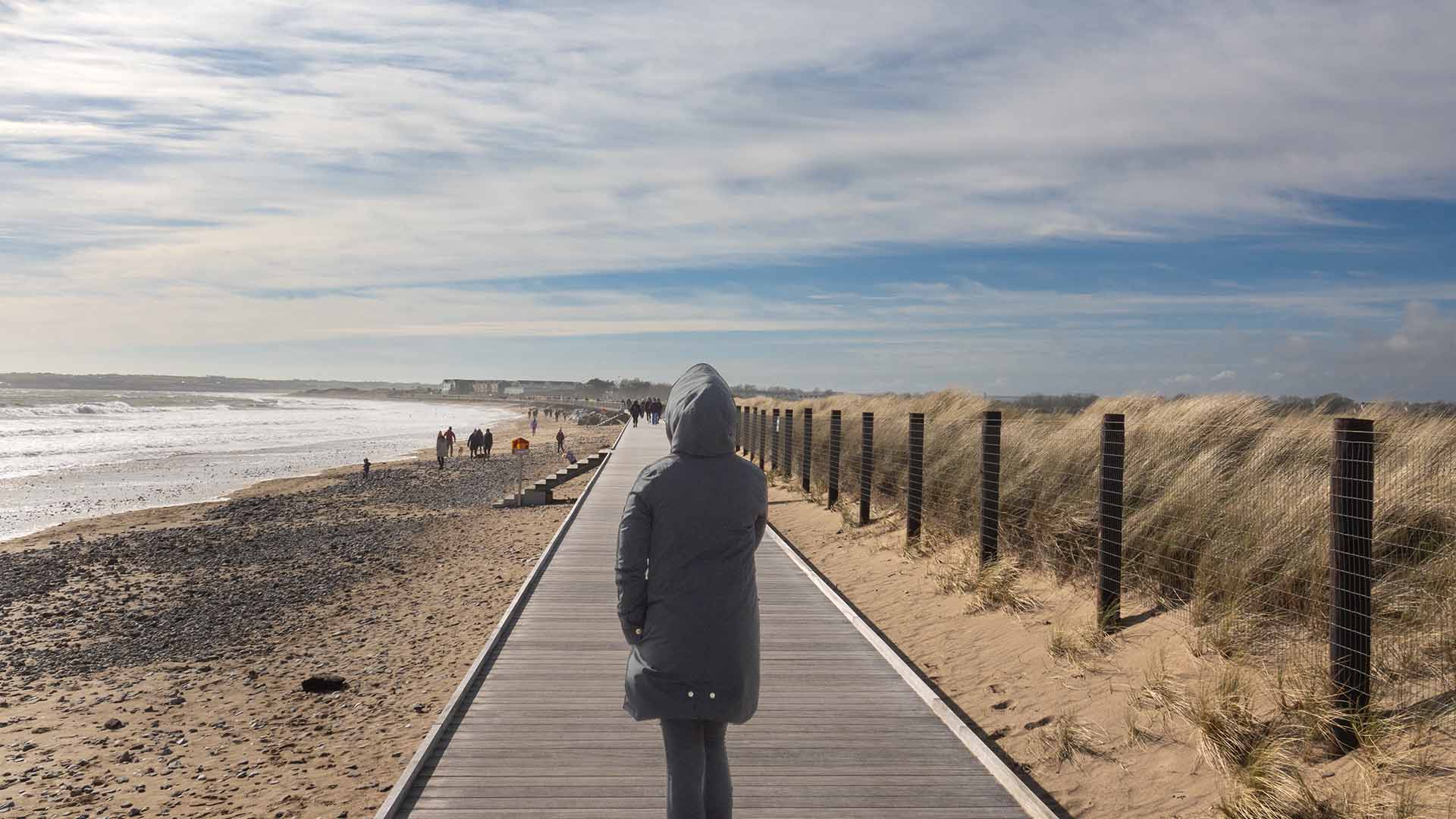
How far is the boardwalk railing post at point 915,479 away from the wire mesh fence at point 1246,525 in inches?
0.8

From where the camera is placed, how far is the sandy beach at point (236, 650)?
19.1 feet

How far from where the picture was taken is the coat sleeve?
116 inches

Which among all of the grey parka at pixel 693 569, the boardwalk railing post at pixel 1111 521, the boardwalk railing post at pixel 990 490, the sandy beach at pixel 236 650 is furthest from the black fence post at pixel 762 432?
the grey parka at pixel 693 569

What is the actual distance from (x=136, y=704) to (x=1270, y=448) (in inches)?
350

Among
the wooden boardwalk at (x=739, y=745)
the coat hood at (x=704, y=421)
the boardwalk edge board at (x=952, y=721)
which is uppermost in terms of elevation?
the coat hood at (x=704, y=421)

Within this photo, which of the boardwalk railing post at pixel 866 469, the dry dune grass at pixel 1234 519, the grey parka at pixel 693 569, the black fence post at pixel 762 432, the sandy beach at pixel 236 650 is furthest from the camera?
the black fence post at pixel 762 432

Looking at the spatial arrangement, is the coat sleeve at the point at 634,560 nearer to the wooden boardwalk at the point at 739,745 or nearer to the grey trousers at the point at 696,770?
the grey trousers at the point at 696,770

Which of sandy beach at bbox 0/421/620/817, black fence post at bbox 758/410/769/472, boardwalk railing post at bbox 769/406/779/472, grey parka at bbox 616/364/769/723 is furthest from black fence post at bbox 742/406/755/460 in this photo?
grey parka at bbox 616/364/769/723

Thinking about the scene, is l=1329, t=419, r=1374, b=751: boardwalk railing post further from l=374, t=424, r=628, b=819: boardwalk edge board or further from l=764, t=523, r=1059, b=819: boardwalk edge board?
l=374, t=424, r=628, b=819: boardwalk edge board

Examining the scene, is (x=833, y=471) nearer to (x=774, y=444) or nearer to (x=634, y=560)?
(x=774, y=444)

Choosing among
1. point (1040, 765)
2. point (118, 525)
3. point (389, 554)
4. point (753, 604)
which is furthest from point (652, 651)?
point (118, 525)

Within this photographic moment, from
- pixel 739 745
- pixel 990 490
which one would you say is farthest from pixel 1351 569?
pixel 990 490

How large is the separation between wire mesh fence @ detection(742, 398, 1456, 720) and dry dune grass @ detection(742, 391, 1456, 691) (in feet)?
0.04

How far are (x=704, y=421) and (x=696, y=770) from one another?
1.10 m
